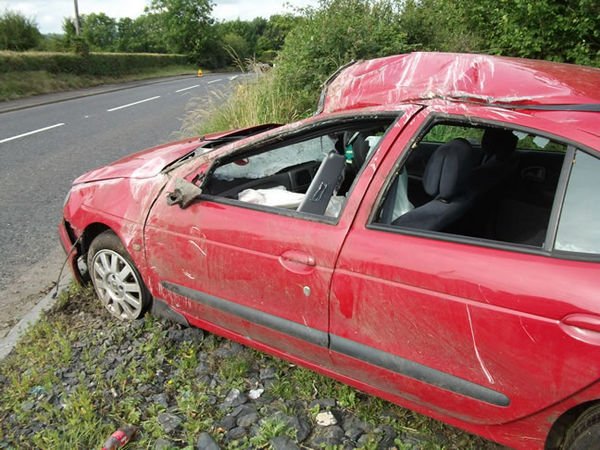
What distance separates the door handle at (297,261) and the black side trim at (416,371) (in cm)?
33

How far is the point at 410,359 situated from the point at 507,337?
0.42 meters

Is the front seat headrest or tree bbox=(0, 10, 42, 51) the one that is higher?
tree bbox=(0, 10, 42, 51)

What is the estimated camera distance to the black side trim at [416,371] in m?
1.78

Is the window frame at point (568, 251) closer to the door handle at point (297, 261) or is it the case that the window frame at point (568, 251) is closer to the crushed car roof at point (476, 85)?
the crushed car roof at point (476, 85)

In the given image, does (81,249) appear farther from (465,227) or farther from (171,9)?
(171,9)

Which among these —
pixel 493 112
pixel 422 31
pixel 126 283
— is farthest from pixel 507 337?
pixel 422 31

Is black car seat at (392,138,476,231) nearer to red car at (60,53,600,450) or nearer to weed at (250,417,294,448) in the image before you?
red car at (60,53,600,450)

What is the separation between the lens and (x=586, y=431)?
1618 millimetres

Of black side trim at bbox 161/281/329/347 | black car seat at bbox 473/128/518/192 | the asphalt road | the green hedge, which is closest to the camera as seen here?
black side trim at bbox 161/281/329/347

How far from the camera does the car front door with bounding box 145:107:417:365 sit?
2082 mm

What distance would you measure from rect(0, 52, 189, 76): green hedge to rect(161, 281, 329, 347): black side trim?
18.5 metres

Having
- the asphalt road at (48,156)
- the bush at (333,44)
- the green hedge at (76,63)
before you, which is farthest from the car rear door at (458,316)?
the green hedge at (76,63)

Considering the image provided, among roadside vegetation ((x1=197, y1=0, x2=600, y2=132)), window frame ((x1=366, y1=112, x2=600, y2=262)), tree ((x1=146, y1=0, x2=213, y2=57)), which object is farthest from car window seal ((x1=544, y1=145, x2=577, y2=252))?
tree ((x1=146, y1=0, x2=213, y2=57))

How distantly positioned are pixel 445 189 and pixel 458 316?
672mm
